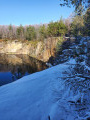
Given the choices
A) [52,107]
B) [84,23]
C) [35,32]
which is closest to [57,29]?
[35,32]

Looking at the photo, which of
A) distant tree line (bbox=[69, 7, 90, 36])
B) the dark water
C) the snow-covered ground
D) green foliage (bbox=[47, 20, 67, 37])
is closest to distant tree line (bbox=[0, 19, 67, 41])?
green foliage (bbox=[47, 20, 67, 37])

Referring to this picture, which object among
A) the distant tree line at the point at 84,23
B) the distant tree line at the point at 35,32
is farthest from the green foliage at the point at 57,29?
the distant tree line at the point at 84,23

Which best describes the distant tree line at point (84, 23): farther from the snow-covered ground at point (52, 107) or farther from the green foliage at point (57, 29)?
the green foliage at point (57, 29)

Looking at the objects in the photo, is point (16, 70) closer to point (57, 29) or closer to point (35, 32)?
point (57, 29)

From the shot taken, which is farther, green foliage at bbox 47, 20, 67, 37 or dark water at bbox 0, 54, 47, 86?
green foliage at bbox 47, 20, 67, 37

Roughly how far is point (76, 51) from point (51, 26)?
122ft

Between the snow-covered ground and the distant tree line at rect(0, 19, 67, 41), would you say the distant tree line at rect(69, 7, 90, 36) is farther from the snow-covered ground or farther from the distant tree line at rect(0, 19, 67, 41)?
the distant tree line at rect(0, 19, 67, 41)

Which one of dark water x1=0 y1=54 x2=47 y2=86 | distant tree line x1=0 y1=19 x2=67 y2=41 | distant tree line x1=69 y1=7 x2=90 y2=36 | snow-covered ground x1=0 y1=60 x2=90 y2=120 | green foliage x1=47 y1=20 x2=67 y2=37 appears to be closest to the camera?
snow-covered ground x1=0 y1=60 x2=90 y2=120

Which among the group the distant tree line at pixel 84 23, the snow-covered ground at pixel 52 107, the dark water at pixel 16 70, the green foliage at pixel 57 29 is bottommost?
the dark water at pixel 16 70

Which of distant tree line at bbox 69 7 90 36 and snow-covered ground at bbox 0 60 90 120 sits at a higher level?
distant tree line at bbox 69 7 90 36

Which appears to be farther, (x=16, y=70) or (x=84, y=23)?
(x=16, y=70)

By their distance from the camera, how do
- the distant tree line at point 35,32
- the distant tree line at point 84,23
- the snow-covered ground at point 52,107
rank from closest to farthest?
1. the snow-covered ground at point 52,107
2. the distant tree line at point 84,23
3. the distant tree line at point 35,32

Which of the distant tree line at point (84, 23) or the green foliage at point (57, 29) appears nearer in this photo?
the distant tree line at point (84, 23)

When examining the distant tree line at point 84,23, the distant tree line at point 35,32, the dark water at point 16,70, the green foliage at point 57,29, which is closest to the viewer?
the distant tree line at point 84,23
